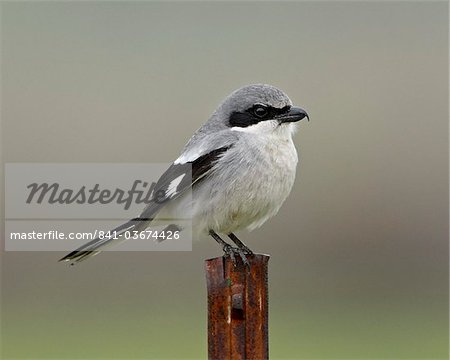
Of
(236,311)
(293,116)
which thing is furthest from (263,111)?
(236,311)

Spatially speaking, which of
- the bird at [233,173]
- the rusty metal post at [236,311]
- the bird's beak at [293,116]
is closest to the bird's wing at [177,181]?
the bird at [233,173]

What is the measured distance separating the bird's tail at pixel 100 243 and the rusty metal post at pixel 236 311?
0.95m

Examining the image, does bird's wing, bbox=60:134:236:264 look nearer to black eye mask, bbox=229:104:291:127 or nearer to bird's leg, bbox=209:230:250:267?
black eye mask, bbox=229:104:291:127

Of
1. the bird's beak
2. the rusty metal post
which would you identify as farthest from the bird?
the rusty metal post

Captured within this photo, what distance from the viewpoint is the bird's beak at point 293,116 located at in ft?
17.2

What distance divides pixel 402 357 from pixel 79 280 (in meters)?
3.02

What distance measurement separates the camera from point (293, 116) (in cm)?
525

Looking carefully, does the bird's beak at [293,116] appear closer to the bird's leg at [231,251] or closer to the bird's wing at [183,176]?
the bird's wing at [183,176]

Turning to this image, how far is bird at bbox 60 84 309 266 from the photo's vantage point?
5098mm

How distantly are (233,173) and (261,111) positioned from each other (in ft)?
1.35

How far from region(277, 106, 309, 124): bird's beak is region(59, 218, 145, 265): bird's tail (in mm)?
893

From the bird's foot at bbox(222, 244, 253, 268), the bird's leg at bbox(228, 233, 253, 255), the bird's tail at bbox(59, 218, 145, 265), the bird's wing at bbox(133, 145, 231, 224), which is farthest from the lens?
the bird's wing at bbox(133, 145, 231, 224)

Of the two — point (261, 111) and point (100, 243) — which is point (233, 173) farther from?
point (100, 243)

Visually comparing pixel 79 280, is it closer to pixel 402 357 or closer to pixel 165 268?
pixel 165 268
